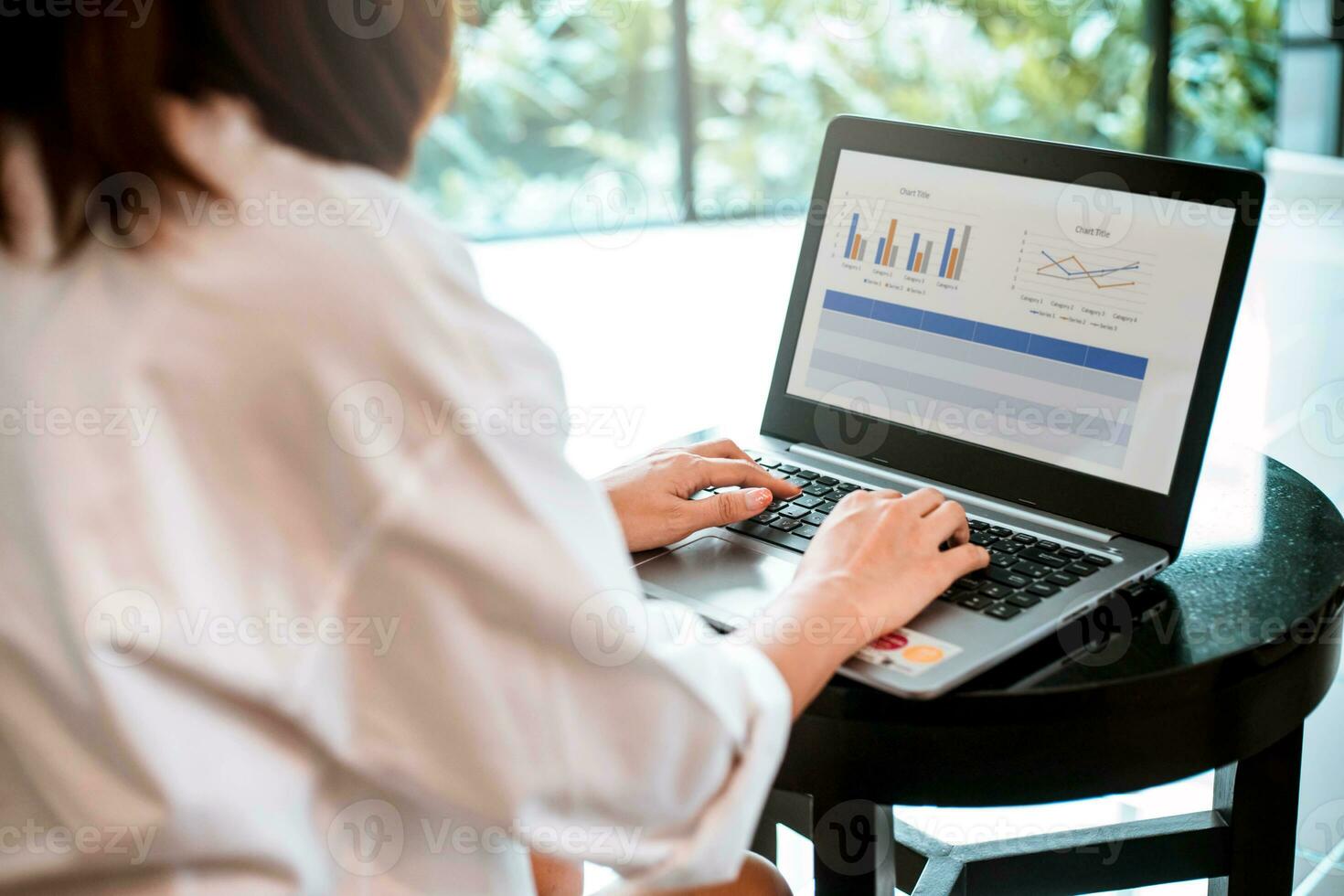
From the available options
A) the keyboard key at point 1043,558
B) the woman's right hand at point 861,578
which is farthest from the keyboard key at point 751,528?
the keyboard key at point 1043,558

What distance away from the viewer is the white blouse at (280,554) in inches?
23.6

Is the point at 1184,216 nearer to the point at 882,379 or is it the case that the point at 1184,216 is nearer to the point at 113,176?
the point at 882,379

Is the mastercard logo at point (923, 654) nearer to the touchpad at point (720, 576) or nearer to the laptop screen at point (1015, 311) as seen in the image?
the touchpad at point (720, 576)

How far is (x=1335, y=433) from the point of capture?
99.8 inches

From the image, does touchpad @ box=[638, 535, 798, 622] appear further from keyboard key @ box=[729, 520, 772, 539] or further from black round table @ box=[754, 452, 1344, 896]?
black round table @ box=[754, 452, 1344, 896]

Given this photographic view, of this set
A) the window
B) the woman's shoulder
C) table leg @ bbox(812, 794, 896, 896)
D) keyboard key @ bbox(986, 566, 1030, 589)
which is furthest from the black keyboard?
the window

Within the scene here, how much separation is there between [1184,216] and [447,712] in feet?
2.38

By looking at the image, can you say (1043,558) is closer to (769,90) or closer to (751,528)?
(751,528)

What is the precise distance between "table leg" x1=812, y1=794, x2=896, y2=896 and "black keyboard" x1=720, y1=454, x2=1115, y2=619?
174mm

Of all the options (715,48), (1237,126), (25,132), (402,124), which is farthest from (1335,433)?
(1237,126)

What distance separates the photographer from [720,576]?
101 centimetres

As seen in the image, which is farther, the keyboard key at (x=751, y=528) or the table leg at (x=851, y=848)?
the keyboard key at (x=751, y=528)

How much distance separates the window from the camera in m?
4.82

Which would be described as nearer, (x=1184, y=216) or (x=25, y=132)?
(x=25, y=132)
